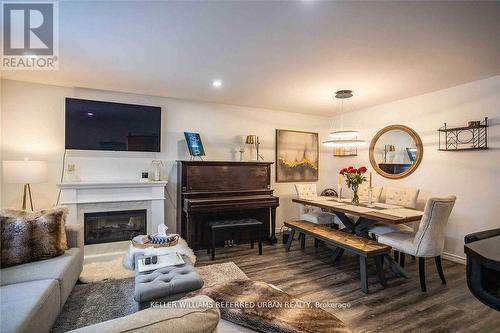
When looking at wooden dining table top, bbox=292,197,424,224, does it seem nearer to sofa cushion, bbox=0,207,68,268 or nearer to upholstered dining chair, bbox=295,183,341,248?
upholstered dining chair, bbox=295,183,341,248

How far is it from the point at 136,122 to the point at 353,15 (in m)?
3.37

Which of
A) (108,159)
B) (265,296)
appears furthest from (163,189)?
(265,296)

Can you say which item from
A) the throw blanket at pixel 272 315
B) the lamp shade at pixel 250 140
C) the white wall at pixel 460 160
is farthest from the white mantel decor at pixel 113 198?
the white wall at pixel 460 160

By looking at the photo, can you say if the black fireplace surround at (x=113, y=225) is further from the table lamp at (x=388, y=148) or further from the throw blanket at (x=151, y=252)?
the table lamp at (x=388, y=148)

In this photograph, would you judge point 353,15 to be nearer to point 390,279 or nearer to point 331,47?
point 331,47

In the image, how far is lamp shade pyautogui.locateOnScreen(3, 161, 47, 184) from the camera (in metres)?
2.87

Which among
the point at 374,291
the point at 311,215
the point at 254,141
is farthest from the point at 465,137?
the point at 254,141

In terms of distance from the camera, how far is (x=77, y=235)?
2.56 metres

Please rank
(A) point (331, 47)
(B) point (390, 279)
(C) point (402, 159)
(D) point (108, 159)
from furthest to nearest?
1. (C) point (402, 159)
2. (D) point (108, 159)
3. (B) point (390, 279)
4. (A) point (331, 47)

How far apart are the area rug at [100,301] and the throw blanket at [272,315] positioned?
107 cm

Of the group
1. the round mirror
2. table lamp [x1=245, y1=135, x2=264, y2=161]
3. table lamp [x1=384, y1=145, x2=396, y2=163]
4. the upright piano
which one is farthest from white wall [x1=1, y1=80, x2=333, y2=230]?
table lamp [x1=384, y1=145, x2=396, y2=163]

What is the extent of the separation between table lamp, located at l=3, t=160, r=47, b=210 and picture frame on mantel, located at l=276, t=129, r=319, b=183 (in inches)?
Answer: 149

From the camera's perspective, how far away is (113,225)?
3.72m

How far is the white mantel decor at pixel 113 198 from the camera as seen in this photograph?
10.9ft
